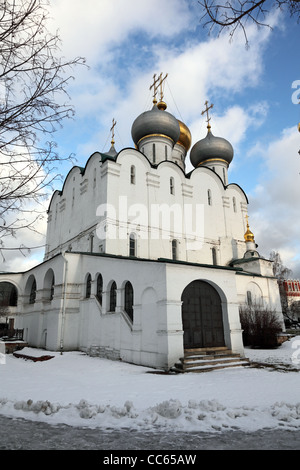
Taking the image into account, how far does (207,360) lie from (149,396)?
160 inches

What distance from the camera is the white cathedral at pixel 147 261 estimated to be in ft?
32.3

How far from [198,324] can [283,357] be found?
3.86 m

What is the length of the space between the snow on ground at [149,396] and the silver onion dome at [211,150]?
62.4ft

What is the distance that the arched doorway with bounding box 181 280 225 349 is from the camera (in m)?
9.85

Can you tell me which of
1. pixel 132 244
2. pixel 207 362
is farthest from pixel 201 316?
pixel 132 244

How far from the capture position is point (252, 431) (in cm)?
377

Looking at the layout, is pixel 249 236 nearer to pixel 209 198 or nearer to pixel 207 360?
pixel 209 198

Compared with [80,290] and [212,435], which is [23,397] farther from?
[80,290]

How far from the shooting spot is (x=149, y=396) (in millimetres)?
5613

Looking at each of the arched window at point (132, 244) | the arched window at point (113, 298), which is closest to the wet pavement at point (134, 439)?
the arched window at point (113, 298)

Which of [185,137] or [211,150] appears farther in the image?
[185,137]

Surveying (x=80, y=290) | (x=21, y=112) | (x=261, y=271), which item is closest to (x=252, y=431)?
(x=21, y=112)

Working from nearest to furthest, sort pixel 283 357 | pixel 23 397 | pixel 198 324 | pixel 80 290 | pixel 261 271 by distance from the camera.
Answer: pixel 23 397, pixel 198 324, pixel 283 357, pixel 80 290, pixel 261 271

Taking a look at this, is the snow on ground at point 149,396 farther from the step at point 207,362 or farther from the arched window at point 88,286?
the arched window at point 88,286
